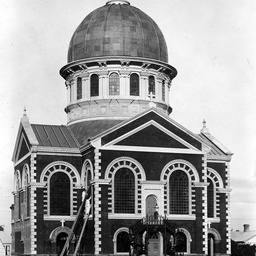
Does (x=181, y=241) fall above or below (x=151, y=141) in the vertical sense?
below

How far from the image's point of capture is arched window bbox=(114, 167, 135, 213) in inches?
2239

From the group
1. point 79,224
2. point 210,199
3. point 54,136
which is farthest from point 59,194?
point 210,199

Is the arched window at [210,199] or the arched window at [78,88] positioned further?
the arched window at [78,88]

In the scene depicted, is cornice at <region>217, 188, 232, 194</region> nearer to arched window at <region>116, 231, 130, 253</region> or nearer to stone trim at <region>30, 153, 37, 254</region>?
arched window at <region>116, 231, 130, 253</region>

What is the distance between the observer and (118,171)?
5716cm

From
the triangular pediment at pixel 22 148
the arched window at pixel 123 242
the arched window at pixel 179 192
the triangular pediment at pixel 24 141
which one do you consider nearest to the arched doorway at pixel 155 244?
the arched window at pixel 123 242

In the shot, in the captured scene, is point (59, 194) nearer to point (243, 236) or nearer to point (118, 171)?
point (118, 171)

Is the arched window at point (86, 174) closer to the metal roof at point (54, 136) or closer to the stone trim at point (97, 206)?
the stone trim at point (97, 206)

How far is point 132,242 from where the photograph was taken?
5512 centimetres

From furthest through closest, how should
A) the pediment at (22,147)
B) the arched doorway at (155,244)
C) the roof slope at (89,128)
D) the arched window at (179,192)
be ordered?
the roof slope at (89,128) → the pediment at (22,147) → the arched window at (179,192) → the arched doorway at (155,244)

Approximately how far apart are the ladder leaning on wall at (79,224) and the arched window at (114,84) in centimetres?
992

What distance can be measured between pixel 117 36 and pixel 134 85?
4.24 meters

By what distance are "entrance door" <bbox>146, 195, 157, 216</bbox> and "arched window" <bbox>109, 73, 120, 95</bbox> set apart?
1017 centimetres

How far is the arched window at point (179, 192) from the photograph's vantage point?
5831 centimetres
